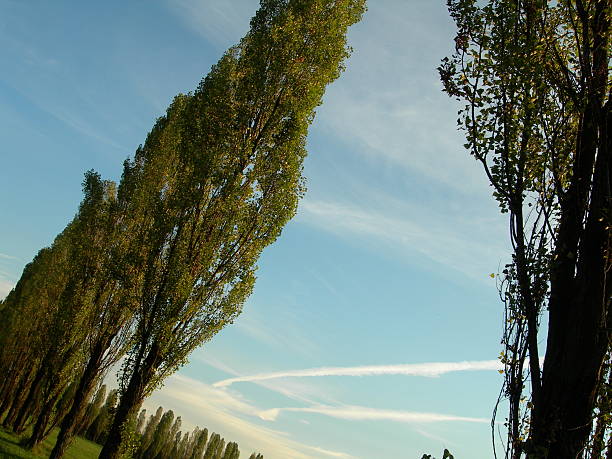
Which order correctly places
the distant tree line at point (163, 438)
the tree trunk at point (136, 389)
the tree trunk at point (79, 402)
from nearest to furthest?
the tree trunk at point (136, 389) → the tree trunk at point (79, 402) → the distant tree line at point (163, 438)

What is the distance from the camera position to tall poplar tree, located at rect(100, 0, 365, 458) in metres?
12.9

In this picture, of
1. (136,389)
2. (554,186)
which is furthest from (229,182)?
(554,186)

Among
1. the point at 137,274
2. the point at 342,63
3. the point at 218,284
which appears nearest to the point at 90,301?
the point at 137,274

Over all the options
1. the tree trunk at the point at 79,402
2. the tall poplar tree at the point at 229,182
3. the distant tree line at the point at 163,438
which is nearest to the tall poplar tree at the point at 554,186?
the tall poplar tree at the point at 229,182

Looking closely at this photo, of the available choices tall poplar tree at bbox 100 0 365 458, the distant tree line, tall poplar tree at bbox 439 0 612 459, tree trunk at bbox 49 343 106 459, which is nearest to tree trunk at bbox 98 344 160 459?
tall poplar tree at bbox 100 0 365 458

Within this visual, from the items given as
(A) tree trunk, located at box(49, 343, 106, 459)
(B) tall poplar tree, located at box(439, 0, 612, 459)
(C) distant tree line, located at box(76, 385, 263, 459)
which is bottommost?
(C) distant tree line, located at box(76, 385, 263, 459)

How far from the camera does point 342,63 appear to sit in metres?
15.9

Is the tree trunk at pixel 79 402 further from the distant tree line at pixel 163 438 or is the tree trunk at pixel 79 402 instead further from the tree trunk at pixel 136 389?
the distant tree line at pixel 163 438

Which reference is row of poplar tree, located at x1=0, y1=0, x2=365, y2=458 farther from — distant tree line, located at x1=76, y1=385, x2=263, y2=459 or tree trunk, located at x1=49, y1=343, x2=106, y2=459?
distant tree line, located at x1=76, y1=385, x2=263, y2=459

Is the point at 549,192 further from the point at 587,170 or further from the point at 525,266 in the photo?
the point at 525,266

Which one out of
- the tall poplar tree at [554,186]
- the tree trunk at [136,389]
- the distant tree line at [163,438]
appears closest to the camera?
the tall poplar tree at [554,186]

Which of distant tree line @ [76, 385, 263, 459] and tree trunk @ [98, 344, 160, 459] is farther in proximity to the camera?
distant tree line @ [76, 385, 263, 459]

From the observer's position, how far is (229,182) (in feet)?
45.1

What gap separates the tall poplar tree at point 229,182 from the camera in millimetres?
12898
